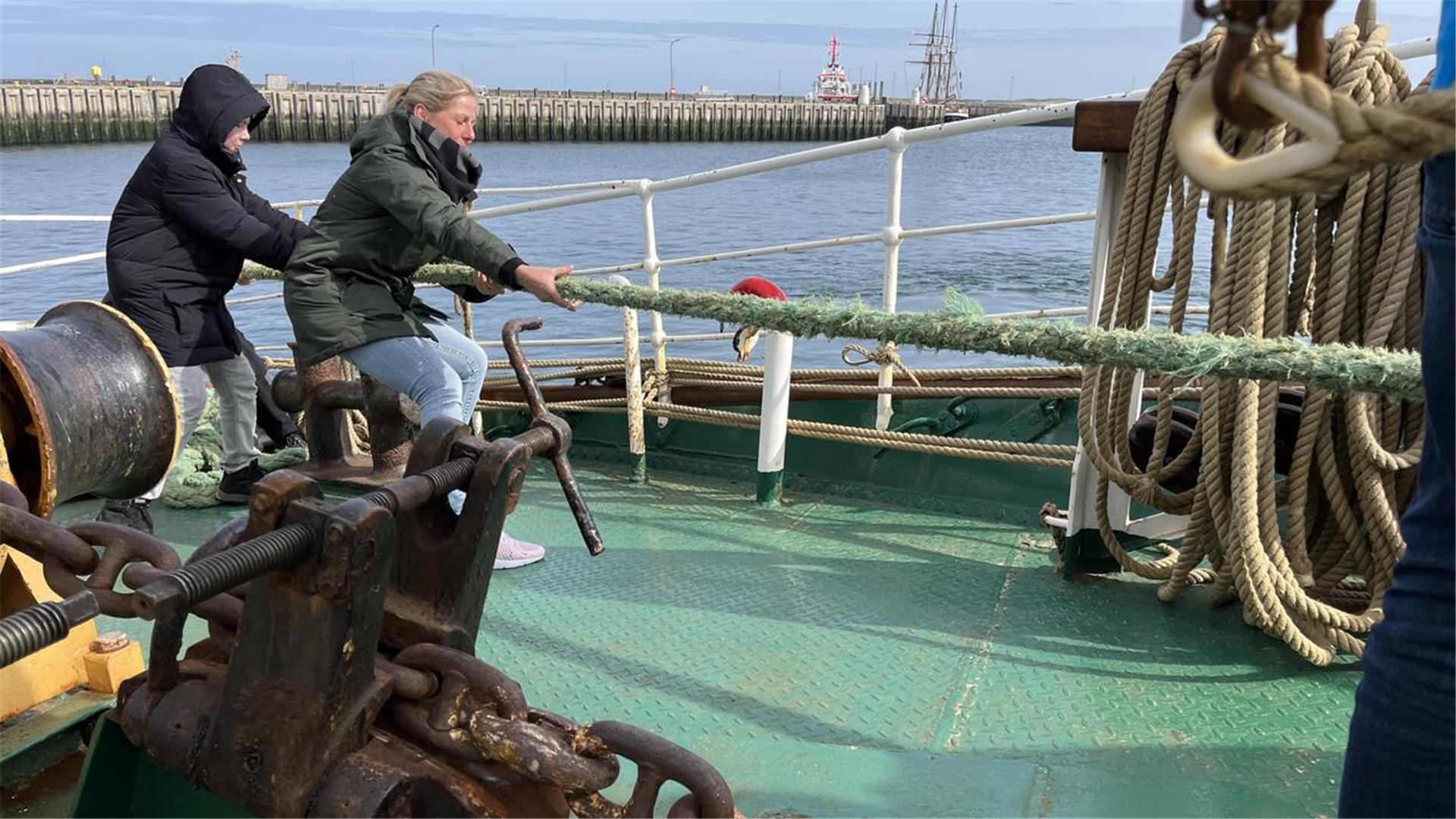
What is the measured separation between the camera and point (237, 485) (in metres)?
4.10

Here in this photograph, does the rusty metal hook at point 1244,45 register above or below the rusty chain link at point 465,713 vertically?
above

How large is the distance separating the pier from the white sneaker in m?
54.3

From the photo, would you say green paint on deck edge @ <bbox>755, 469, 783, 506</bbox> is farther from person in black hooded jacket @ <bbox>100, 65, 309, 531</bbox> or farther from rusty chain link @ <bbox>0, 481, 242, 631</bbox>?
rusty chain link @ <bbox>0, 481, 242, 631</bbox>

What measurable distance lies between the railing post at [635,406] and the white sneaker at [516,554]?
0.85 m

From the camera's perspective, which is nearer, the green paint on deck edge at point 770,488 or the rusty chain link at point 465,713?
the rusty chain link at point 465,713

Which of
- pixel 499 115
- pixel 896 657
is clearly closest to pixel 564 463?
pixel 896 657

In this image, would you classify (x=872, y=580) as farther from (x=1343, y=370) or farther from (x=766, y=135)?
(x=766, y=135)

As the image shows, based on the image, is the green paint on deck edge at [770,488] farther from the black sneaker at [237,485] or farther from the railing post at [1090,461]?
the black sneaker at [237,485]

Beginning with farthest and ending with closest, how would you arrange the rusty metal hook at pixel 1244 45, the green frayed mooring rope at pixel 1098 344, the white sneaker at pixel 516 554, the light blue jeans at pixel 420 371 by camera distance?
the white sneaker at pixel 516 554, the light blue jeans at pixel 420 371, the green frayed mooring rope at pixel 1098 344, the rusty metal hook at pixel 1244 45

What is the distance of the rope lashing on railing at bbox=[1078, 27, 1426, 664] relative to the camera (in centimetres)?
251

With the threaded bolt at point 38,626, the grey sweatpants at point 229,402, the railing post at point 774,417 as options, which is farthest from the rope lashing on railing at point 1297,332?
the grey sweatpants at point 229,402

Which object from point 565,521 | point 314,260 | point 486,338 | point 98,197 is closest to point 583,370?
point 565,521

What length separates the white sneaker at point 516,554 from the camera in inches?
135

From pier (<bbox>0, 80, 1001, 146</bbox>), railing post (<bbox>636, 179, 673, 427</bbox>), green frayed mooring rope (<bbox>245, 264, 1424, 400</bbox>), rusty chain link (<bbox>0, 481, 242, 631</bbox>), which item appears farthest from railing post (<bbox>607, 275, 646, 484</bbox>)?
pier (<bbox>0, 80, 1001, 146</bbox>)
